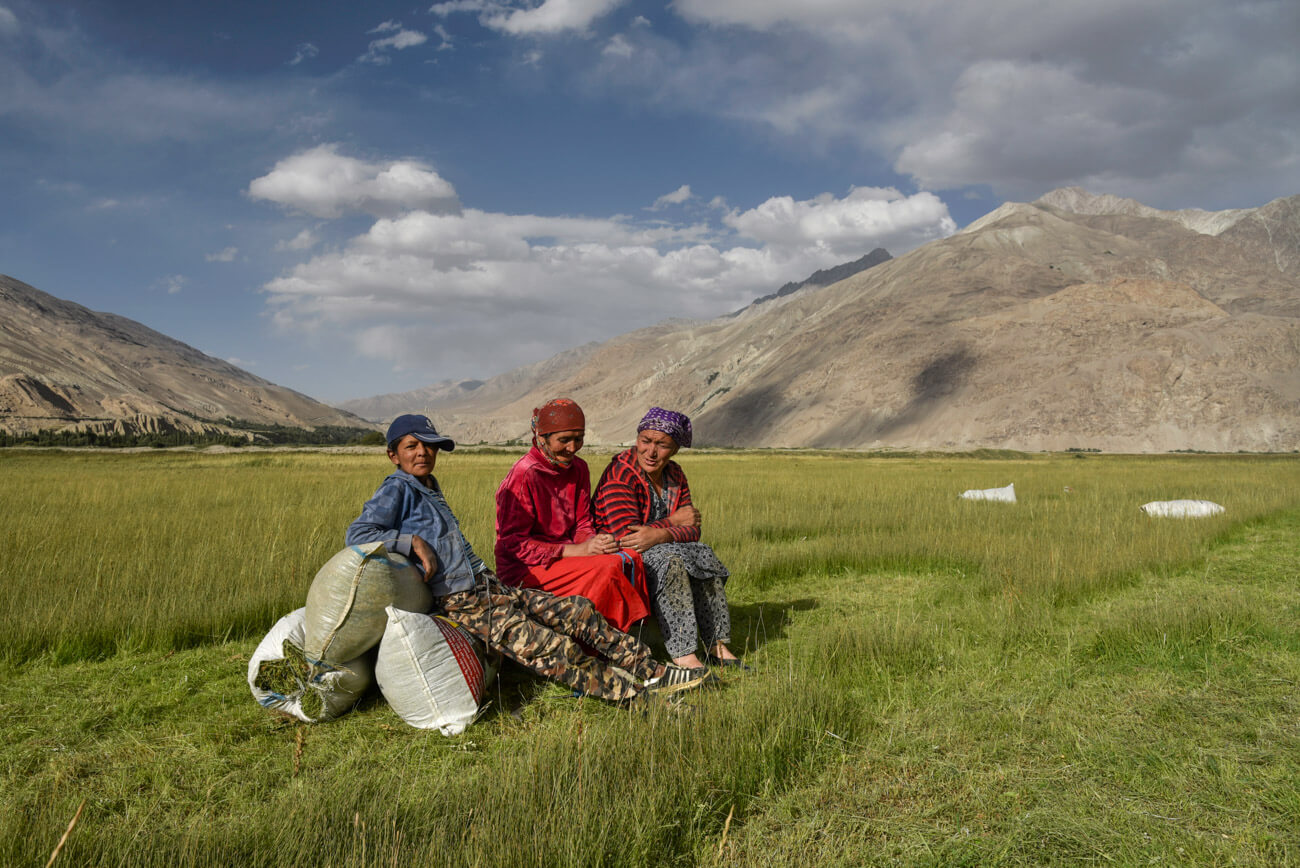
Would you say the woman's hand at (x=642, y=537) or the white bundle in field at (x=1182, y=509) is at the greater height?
the woman's hand at (x=642, y=537)

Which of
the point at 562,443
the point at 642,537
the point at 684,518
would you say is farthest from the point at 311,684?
the point at 684,518

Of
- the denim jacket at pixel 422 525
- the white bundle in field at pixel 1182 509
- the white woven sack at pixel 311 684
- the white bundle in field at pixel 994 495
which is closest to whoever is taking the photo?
the white woven sack at pixel 311 684

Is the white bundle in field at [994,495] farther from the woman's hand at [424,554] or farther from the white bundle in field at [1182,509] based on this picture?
the woman's hand at [424,554]

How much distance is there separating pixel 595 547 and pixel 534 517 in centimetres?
44

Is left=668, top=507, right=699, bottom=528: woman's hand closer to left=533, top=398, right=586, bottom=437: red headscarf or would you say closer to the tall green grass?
left=533, top=398, right=586, bottom=437: red headscarf

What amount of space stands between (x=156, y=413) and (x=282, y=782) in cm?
9956

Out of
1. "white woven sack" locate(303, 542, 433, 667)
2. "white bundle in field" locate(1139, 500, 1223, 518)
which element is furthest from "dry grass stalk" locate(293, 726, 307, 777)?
"white bundle in field" locate(1139, 500, 1223, 518)

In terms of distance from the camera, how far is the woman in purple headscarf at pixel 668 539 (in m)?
4.50

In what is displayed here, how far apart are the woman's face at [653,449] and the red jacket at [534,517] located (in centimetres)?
46

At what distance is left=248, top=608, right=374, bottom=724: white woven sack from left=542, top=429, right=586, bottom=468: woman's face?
1533 mm

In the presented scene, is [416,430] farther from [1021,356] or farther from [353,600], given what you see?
[1021,356]

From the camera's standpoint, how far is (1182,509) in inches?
475

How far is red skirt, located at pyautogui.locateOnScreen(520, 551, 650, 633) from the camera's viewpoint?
4.23 m

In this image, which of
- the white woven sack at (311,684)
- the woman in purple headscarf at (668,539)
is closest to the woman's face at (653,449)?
the woman in purple headscarf at (668,539)
